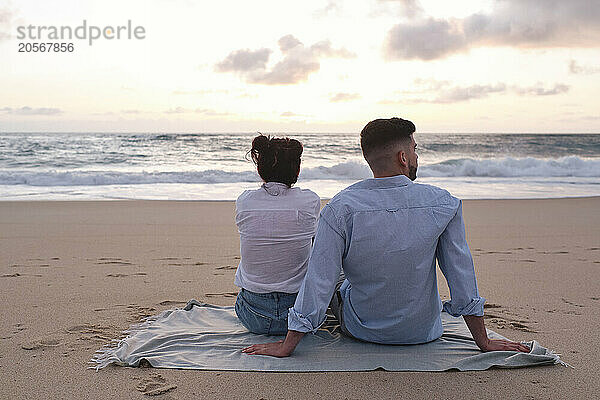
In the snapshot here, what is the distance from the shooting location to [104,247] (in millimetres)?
6477

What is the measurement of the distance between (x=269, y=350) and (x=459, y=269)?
103 cm

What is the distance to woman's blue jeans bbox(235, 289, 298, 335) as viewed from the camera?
3.27m

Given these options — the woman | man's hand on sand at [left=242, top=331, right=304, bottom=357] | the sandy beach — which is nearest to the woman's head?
the woman

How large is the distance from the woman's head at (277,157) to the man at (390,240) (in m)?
0.50

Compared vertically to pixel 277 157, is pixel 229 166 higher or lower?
lower

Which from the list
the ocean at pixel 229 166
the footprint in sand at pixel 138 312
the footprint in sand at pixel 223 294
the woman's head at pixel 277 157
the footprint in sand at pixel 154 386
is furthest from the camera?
the ocean at pixel 229 166

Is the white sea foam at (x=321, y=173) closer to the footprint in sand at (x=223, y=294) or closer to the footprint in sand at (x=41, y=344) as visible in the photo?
the footprint in sand at (x=223, y=294)

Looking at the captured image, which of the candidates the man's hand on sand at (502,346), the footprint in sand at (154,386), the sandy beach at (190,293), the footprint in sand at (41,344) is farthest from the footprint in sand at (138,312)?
the man's hand on sand at (502,346)

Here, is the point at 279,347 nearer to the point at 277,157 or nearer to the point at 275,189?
the point at 275,189

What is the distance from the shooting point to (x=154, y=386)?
267 centimetres

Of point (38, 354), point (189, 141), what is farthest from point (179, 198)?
point (189, 141)

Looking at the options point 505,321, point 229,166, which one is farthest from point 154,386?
point 229,166

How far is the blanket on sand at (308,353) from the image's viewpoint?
288cm

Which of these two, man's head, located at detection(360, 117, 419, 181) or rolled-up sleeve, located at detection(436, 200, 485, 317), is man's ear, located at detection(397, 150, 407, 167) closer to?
man's head, located at detection(360, 117, 419, 181)
